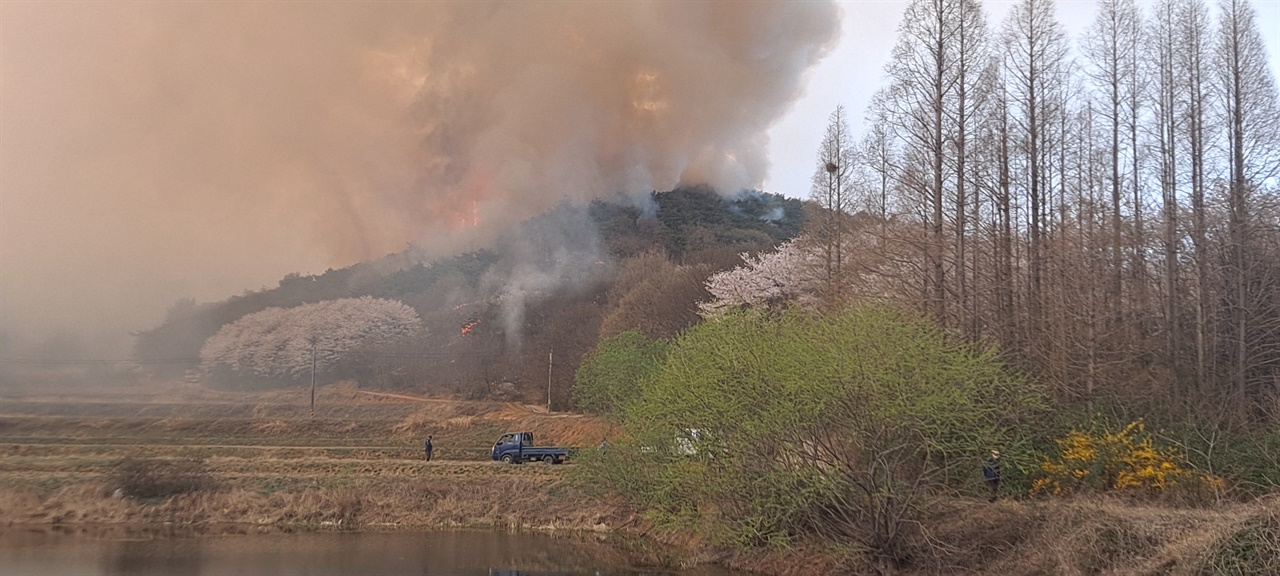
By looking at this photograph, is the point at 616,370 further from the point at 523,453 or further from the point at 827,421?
the point at 827,421

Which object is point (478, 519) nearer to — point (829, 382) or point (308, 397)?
point (829, 382)

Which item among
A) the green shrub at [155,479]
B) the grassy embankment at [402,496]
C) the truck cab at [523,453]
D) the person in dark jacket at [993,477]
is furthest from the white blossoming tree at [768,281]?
the green shrub at [155,479]

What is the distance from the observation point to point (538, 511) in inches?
1444

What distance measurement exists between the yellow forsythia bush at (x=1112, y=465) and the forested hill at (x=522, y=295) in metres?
41.4

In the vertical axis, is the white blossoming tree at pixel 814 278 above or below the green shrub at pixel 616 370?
above

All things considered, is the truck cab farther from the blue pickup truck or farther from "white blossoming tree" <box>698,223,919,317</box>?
"white blossoming tree" <box>698,223,919,317</box>

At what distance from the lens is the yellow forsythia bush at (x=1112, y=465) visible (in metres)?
24.7

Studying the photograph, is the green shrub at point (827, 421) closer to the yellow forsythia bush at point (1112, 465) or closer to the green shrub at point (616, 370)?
the yellow forsythia bush at point (1112, 465)

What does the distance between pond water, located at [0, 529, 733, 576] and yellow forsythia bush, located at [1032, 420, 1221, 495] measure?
10.4 meters

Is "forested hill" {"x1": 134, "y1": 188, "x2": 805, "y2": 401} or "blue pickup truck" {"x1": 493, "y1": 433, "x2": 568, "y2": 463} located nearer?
"blue pickup truck" {"x1": 493, "y1": 433, "x2": 568, "y2": 463}

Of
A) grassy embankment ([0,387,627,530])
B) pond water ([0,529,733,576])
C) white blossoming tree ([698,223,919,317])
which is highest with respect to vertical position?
white blossoming tree ([698,223,919,317])

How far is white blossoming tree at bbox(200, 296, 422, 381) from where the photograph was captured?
273ft

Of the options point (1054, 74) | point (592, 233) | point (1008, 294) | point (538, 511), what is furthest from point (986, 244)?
point (592, 233)

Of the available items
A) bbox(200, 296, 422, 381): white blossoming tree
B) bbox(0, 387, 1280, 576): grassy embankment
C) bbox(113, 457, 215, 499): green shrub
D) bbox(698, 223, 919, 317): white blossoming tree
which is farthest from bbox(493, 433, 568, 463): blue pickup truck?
bbox(200, 296, 422, 381): white blossoming tree
